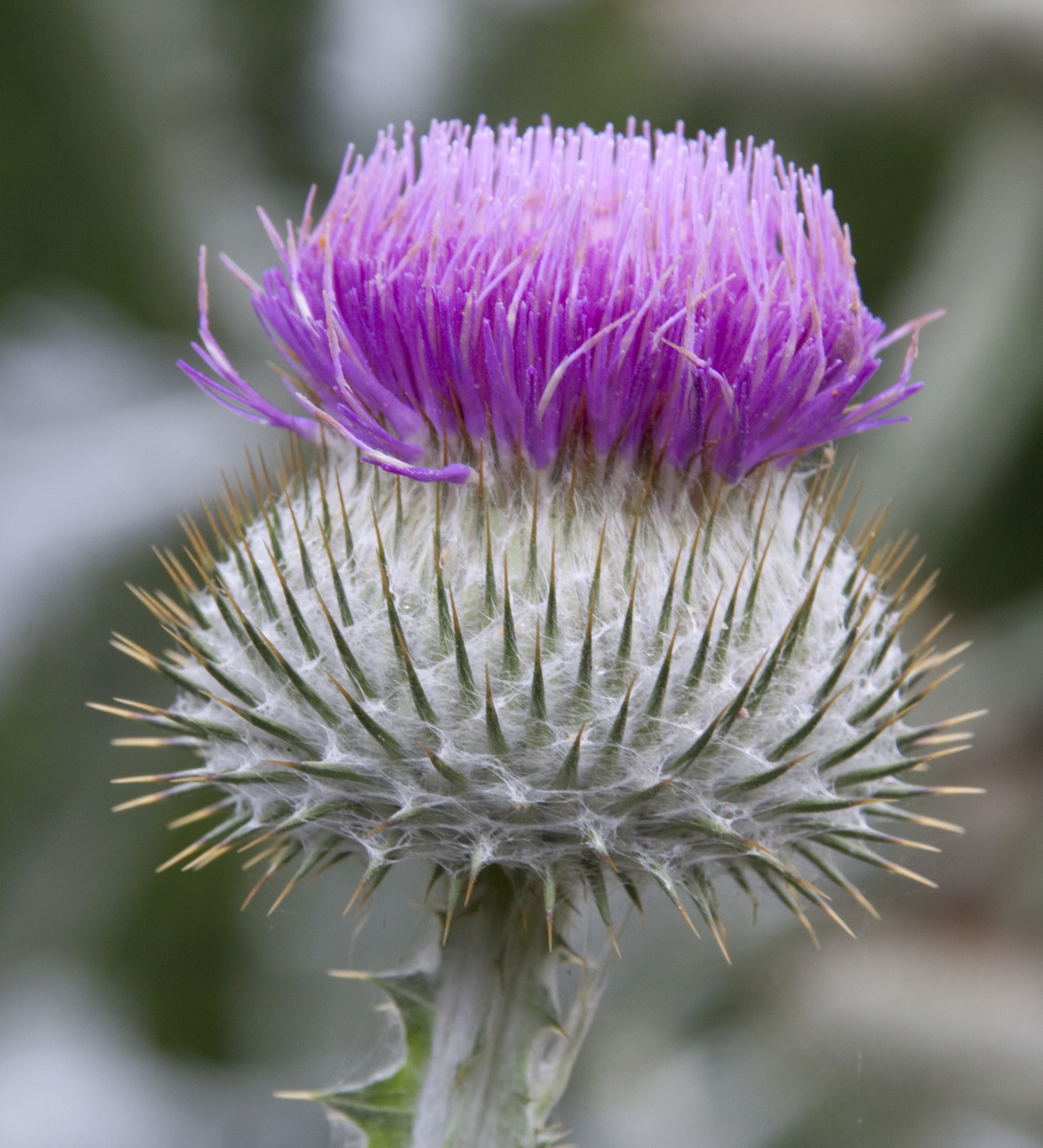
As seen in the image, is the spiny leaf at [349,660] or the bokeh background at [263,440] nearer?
the spiny leaf at [349,660]

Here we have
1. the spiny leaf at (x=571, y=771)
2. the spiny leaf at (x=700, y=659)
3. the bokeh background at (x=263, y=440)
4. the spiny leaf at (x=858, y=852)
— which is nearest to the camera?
the spiny leaf at (x=571, y=771)

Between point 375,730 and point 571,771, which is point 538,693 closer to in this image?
point 571,771

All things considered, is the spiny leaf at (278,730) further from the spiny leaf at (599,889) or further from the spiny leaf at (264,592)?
the spiny leaf at (599,889)

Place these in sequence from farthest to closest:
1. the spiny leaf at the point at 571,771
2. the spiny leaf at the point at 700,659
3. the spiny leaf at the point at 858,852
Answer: the spiny leaf at the point at 858,852 → the spiny leaf at the point at 700,659 → the spiny leaf at the point at 571,771

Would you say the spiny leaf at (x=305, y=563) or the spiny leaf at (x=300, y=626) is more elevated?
the spiny leaf at (x=305, y=563)

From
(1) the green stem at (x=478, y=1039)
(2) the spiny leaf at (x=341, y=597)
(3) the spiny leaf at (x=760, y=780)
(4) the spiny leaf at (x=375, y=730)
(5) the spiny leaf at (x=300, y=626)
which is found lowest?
(1) the green stem at (x=478, y=1039)

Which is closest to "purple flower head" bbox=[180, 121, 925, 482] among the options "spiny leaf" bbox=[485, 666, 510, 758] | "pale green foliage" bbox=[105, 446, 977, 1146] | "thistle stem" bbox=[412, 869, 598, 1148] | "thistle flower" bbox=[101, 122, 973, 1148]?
"thistle flower" bbox=[101, 122, 973, 1148]

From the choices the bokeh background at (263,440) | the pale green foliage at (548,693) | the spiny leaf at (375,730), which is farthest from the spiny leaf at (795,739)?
the bokeh background at (263,440)
